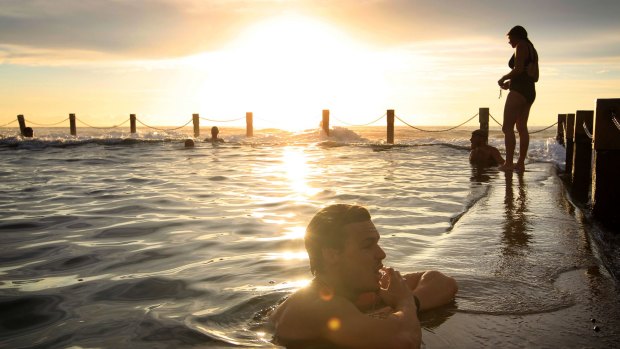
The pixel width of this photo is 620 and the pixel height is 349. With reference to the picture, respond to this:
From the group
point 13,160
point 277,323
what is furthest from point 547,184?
point 13,160

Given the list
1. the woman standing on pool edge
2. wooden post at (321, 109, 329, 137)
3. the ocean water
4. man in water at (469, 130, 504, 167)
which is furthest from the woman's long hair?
wooden post at (321, 109, 329, 137)

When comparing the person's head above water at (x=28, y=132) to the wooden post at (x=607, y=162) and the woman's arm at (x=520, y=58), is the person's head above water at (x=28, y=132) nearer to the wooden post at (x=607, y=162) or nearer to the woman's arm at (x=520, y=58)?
the woman's arm at (x=520, y=58)

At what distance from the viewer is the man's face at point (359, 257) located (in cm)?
274

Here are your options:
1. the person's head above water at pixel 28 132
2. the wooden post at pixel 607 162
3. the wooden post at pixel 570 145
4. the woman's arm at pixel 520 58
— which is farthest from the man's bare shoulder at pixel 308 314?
the person's head above water at pixel 28 132

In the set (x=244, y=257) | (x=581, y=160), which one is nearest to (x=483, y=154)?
(x=581, y=160)

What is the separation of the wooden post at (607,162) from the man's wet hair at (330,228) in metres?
3.91

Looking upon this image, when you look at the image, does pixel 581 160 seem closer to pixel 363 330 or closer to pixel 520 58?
pixel 520 58

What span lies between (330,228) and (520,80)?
8.43 meters

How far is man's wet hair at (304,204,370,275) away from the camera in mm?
2748

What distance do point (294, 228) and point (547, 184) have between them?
5.21m

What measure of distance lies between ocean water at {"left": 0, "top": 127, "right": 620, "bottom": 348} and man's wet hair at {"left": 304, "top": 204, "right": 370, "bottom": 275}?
1.81 ft

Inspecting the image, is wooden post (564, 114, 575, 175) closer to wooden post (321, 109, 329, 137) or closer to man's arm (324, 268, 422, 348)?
man's arm (324, 268, 422, 348)

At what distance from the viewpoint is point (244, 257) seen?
4730mm

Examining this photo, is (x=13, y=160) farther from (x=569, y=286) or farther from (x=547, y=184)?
(x=569, y=286)
